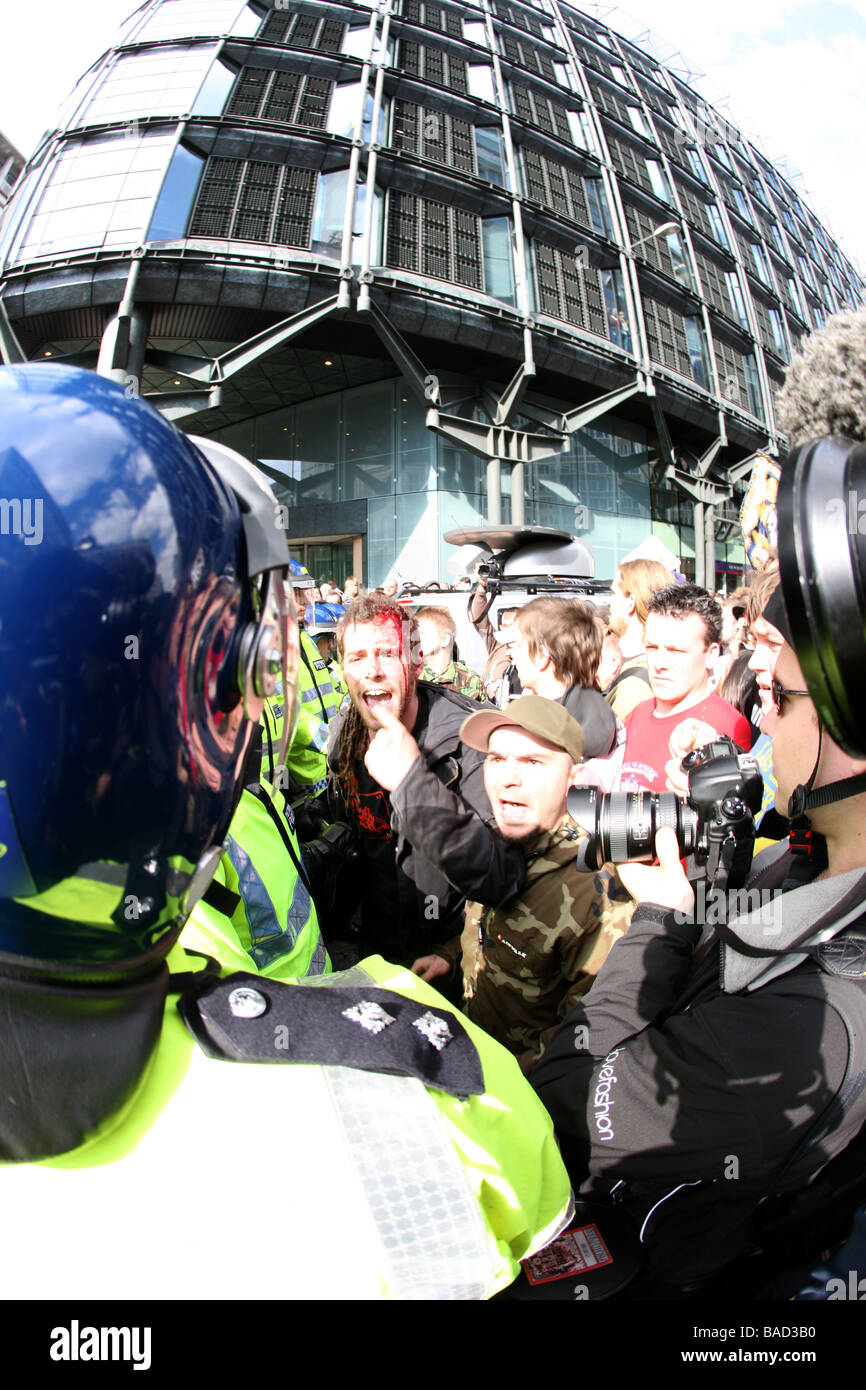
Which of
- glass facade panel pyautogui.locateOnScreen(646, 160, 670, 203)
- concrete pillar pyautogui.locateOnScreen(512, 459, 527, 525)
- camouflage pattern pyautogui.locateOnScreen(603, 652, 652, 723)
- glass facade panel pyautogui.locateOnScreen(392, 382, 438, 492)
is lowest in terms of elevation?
camouflage pattern pyautogui.locateOnScreen(603, 652, 652, 723)

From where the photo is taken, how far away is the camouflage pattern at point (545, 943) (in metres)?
1.94

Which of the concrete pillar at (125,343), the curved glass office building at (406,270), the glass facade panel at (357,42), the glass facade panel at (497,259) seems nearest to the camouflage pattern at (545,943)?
the concrete pillar at (125,343)

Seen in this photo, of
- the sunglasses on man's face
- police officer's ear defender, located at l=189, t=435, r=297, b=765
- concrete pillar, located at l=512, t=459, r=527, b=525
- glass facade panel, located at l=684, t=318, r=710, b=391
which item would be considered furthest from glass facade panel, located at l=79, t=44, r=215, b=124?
the sunglasses on man's face

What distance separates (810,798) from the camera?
3.87ft

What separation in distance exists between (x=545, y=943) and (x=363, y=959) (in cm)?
84

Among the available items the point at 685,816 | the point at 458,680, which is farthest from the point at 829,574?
the point at 458,680

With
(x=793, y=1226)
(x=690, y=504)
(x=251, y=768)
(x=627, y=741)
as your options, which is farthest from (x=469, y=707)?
(x=690, y=504)

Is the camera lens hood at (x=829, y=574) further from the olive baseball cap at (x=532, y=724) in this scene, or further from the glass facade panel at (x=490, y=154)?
the glass facade panel at (x=490, y=154)

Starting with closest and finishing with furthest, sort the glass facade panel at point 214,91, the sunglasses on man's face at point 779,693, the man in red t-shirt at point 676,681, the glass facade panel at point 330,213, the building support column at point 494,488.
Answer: the sunglasses on man's face at point 779,693 < the man in red t-shirt at point 676,681 < the glass facade panel at point 214,91 < the glass facade panel at point 330,213 < the building support column at point 494,488

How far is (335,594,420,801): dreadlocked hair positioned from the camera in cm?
293

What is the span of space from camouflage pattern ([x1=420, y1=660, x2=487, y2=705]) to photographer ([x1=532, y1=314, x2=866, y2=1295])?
10.1 ft

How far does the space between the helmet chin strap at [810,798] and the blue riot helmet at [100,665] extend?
3.16ft

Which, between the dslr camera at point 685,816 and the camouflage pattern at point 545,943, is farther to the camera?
the camouflage pattern at point 545,943

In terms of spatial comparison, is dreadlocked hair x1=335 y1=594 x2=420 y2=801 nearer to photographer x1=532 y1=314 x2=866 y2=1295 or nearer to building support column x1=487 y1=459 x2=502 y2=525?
photographer x1=532 y1=314 x2=866 y2=1295
